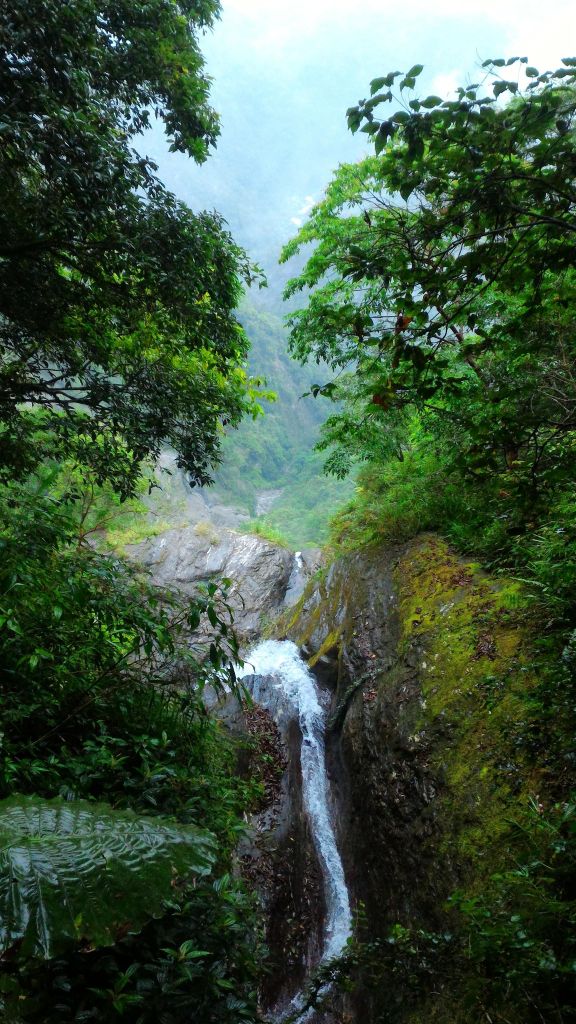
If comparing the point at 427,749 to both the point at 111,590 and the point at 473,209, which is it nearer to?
the point at 111,590

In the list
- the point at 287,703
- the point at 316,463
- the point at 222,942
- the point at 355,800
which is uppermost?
the point at 316,463

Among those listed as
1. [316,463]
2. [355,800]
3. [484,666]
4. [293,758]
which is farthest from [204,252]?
[316,463]

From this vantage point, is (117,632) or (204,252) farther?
(204,252)

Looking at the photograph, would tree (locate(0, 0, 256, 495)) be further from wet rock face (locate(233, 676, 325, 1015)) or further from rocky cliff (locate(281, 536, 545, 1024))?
wet rock face (locate(233, 676, 325, 1015))

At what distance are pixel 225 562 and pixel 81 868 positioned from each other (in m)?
14.5

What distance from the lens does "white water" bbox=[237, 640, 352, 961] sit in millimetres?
4898

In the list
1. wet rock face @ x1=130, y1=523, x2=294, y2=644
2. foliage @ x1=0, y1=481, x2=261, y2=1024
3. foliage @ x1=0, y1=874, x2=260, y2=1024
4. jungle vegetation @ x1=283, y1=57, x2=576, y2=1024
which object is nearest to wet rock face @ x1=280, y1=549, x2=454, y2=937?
jungle vegetation @ x1=283, y1=57, x2=576, y2=1024

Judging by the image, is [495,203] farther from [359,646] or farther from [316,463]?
[316,463]

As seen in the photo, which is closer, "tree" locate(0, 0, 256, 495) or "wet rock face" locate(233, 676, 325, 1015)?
"tree" locate(0, 0, 256, 495)

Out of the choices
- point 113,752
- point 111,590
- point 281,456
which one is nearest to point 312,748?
point 113,752

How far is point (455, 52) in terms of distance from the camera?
3514 inches

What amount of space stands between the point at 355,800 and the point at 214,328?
17.9ft

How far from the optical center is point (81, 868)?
50.3 inches

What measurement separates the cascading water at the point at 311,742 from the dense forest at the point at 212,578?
2.62 feet
